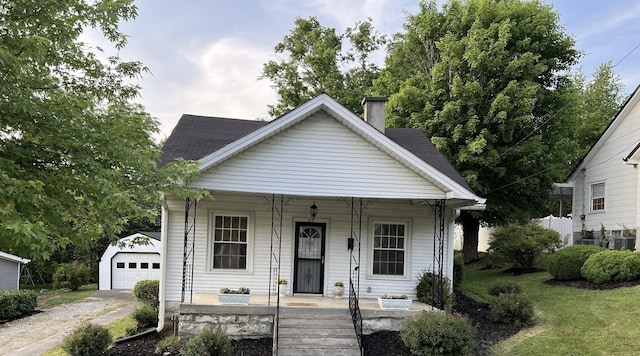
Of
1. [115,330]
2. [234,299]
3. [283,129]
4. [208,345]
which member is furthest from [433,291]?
[115,330]

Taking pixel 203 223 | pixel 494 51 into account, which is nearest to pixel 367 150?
pixel 203 223

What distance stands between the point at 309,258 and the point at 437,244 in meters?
3.61

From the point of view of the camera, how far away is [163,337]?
1118cm

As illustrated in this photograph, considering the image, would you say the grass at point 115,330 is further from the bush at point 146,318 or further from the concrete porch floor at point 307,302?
the concrete porch floor at point 307,302

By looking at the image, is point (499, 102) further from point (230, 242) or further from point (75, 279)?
point (75, 279)

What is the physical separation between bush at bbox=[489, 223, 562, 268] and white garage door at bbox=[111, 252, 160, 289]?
21.3 metres

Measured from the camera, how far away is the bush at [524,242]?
56.3 feet

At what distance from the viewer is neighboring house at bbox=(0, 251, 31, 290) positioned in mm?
27078

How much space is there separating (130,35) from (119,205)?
354 centimetres

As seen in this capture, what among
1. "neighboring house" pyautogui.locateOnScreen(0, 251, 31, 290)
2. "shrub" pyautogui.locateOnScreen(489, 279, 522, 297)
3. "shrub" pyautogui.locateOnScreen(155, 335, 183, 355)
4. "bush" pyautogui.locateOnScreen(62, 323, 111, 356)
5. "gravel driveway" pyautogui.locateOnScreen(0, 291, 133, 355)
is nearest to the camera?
"bush" pyautogui.locateOnScreen(62, 323, 111, 356)

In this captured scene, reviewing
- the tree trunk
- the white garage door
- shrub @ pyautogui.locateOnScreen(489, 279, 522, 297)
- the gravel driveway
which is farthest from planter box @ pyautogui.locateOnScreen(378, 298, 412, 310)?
the white garage door

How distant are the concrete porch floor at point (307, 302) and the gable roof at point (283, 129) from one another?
303cm

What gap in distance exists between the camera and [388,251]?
12977 mm

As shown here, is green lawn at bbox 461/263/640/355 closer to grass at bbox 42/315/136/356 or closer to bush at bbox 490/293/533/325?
bush at bbox 490/293/533/325
